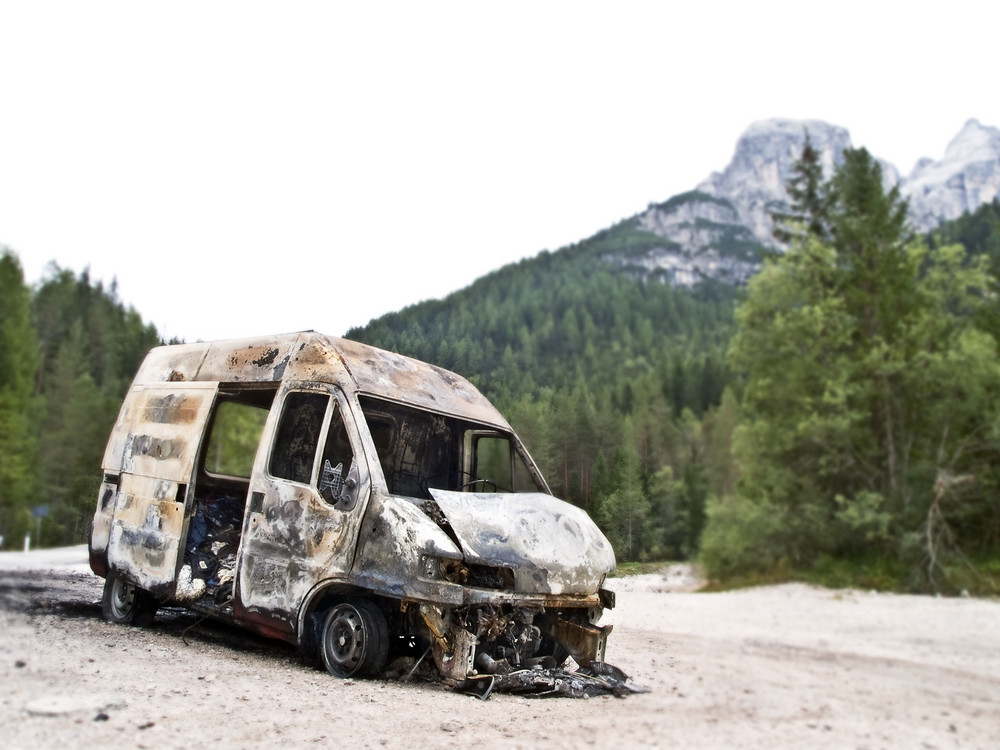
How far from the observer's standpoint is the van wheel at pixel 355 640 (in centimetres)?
519

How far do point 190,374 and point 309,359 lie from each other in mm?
1782

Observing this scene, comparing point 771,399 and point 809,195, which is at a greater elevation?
point 809,195

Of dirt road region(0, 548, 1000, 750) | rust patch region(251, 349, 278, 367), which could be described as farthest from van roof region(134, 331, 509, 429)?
dirt road region(0, 548, 1000, 750)

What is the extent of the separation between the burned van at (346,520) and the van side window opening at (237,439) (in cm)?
6

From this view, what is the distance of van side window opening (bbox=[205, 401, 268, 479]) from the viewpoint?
312 inches

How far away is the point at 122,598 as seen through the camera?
7.05 metres

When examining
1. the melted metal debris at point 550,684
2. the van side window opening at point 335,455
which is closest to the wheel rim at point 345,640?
the melted metal debris at point 550,684

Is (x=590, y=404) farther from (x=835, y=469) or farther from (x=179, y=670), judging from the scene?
(x=835, y=469)

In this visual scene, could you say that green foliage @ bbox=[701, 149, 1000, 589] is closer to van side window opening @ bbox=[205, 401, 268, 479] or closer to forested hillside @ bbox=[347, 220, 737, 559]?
forested hillside @ bbox=[347, 220, 737, 559]

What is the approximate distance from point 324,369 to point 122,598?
3.42 metres

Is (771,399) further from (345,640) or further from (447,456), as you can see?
(345,640)

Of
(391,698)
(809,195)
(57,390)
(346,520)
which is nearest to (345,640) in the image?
(391,698)

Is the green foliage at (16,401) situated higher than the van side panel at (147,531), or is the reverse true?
the green foliage at (16,401)

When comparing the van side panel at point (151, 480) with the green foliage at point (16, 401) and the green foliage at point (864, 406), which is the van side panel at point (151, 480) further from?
the green foliage at point (864, 406)
